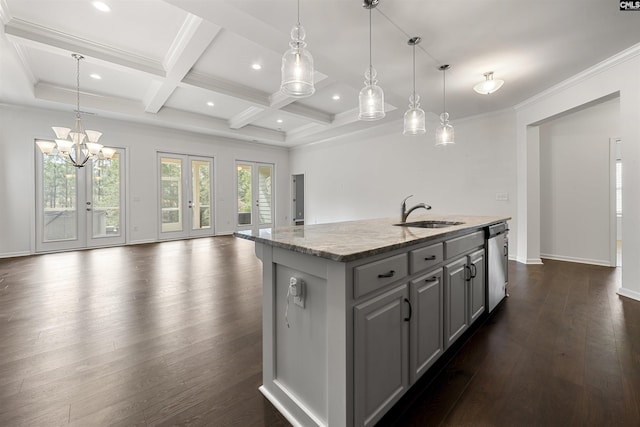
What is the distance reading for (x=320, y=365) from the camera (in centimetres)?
123

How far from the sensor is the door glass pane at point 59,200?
558 centimetres

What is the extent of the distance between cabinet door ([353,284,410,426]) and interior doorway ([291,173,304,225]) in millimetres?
8471

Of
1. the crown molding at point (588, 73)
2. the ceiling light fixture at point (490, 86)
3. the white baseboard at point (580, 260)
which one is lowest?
the white baseboard at point (580, 260)

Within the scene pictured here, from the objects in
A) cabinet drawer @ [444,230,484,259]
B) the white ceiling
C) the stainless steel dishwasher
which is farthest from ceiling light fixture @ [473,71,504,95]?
cabinet drawer @ [444,230,484,259]

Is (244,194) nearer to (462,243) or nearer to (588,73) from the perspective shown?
(462,243)

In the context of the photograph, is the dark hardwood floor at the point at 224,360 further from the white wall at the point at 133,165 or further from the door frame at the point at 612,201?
the white wall at the point at 133,165

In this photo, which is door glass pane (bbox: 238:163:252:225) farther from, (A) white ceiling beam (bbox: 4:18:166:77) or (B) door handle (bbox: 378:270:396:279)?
(B) door handle (bbox: 378:270:396:279)

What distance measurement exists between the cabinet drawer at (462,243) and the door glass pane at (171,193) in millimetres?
7176

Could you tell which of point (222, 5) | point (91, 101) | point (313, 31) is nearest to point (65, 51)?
point (91, 101)

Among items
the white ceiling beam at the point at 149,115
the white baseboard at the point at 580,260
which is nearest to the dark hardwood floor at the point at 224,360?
the white baseboard at the point at 580,260

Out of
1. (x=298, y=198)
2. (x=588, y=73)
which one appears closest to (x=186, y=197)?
(x=298, y=198)

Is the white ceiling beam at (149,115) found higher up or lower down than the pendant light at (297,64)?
higher up

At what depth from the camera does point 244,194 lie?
28.3ft

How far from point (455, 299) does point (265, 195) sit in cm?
787
